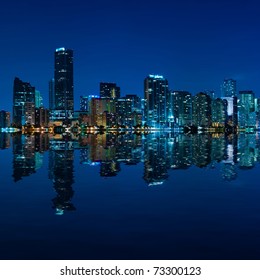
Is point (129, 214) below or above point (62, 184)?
below

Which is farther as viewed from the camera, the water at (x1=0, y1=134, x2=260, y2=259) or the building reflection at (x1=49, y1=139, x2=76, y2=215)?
the building reflection at (x1=49, y1=139, x2=76, y2=215)

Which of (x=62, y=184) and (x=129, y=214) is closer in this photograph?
(x=129, y=214)

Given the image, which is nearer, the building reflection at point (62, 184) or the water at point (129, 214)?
the water at point (129, 214)

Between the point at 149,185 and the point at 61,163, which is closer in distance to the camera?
the point at 149,185

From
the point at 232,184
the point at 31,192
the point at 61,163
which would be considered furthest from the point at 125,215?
the point at 61,163
